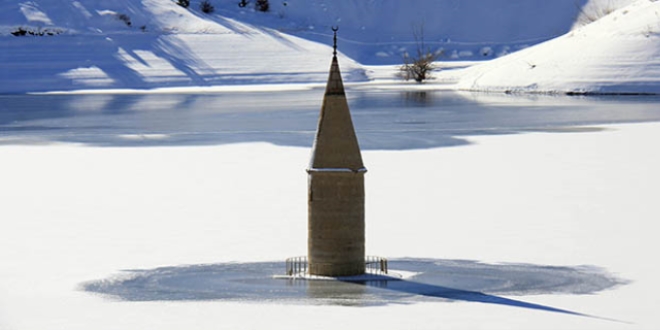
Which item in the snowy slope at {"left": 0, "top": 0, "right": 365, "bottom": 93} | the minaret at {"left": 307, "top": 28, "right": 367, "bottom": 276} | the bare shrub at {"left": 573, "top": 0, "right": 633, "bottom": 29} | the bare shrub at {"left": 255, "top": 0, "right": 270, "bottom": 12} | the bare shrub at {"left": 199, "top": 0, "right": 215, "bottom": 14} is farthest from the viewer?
the bare shrub at {"left": 573, "top": 0, "right": 633, "bottom": 29}

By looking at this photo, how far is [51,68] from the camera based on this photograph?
168ft

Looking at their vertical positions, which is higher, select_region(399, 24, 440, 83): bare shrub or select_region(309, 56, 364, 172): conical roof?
select_region(399, 24, 440, 83): bare shrub

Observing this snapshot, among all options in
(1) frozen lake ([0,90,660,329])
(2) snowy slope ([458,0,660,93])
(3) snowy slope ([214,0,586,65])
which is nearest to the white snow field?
(1) frozen lake ([0,90,660,329])

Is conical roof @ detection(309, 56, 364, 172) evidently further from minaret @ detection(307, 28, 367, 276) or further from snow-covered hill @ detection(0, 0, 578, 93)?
snow-covered hill @ detection(0, 0, 578, 93)

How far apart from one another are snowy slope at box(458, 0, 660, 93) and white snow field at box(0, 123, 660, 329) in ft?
55.9

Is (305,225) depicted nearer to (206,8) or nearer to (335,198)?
(335,198)

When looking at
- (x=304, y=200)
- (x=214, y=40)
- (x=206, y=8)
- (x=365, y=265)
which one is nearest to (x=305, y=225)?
(x=304, y=200)

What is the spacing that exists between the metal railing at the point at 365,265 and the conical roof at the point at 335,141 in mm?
1049

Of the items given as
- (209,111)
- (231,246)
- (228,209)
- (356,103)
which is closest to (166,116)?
(209,111)

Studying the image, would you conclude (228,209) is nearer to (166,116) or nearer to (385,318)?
(385,318)

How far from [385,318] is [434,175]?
10.2 metres

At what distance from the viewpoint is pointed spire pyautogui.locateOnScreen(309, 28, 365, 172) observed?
48.6 ft

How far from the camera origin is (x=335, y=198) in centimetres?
1480

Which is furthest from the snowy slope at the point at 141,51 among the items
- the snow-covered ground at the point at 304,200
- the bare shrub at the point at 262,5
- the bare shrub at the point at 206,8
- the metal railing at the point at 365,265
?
the metal railing at the point at 365,265
